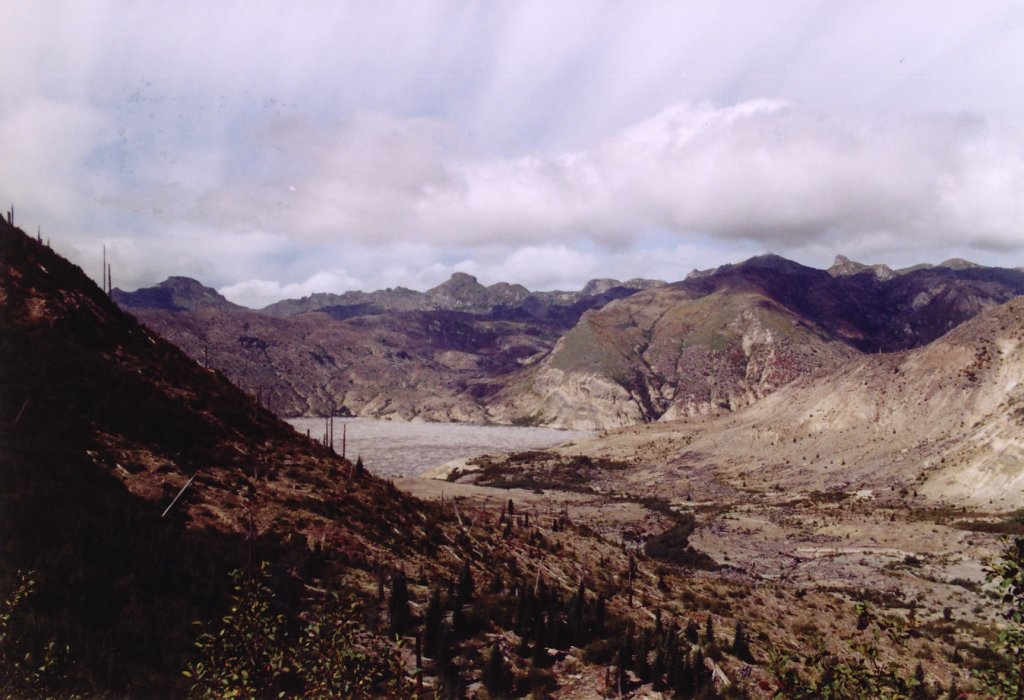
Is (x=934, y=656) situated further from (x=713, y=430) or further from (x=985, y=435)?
(x=713, y=430)

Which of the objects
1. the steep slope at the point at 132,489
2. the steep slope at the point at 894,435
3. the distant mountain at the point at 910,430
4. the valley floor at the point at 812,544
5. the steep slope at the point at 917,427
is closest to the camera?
the steep slope at the point at 132,489

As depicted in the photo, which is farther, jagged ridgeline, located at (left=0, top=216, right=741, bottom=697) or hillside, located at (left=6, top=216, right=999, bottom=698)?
hillside, located at (left=6, top=216, right=999, bottom=698)

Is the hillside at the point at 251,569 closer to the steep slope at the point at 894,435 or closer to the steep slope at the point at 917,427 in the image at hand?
the steep slope at the point at 894,435

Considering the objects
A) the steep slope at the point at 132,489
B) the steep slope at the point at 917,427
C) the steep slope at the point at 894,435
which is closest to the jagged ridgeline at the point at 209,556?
the steep slope at the point at 132,489

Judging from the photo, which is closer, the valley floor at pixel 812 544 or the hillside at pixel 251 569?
the hillside at pixel 251 569

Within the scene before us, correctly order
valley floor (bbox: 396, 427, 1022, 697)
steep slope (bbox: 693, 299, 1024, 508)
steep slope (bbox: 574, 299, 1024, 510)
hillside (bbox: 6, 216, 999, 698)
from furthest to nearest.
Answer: steep slope (bbox: 574, 299, 1024, 510)
steep slope (bbox: 693, 299, 1024, 508)
valley floor (bbox: 396, 427, 1022, 697)
hillside (bbox: 6, 216, 999, 698)

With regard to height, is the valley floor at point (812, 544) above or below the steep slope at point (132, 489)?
below

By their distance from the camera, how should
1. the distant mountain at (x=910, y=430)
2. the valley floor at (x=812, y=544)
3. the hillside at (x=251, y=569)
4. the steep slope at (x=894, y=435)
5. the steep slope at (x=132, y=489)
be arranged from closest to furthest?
the hillside at (x=251, y=569)
the steep slope at (x=132, y=489)
the valley floor at (x=812, y=544)
the distant mountain at (x=910, y=430)
the steep slope at (x=894, y=435)

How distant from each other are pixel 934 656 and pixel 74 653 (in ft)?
106

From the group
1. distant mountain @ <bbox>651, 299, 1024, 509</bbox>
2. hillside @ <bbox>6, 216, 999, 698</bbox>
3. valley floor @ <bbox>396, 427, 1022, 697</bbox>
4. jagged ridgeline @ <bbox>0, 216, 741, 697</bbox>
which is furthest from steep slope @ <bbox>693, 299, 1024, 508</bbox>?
jagged ridgeline @ <bbox>0, 216, 741, 697</bbox>

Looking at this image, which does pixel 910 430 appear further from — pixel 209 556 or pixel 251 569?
pixel 209 556

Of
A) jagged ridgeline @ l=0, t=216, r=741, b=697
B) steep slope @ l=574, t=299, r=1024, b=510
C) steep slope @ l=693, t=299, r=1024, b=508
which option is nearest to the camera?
jagged ridgeline @ l=0, t=216, r=741, b=697

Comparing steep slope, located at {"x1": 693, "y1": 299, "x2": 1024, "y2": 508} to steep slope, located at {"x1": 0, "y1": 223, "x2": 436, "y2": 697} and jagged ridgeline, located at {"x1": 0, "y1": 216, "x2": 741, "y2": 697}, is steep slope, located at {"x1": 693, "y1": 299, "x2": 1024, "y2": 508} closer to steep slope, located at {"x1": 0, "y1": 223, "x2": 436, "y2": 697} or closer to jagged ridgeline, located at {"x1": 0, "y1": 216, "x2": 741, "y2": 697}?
jagged ridgeline, located at {"x1": 0, "y1": 216, "x2": 741, "y2": 697}

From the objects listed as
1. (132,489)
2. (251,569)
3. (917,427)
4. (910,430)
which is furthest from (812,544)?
(132,489)
